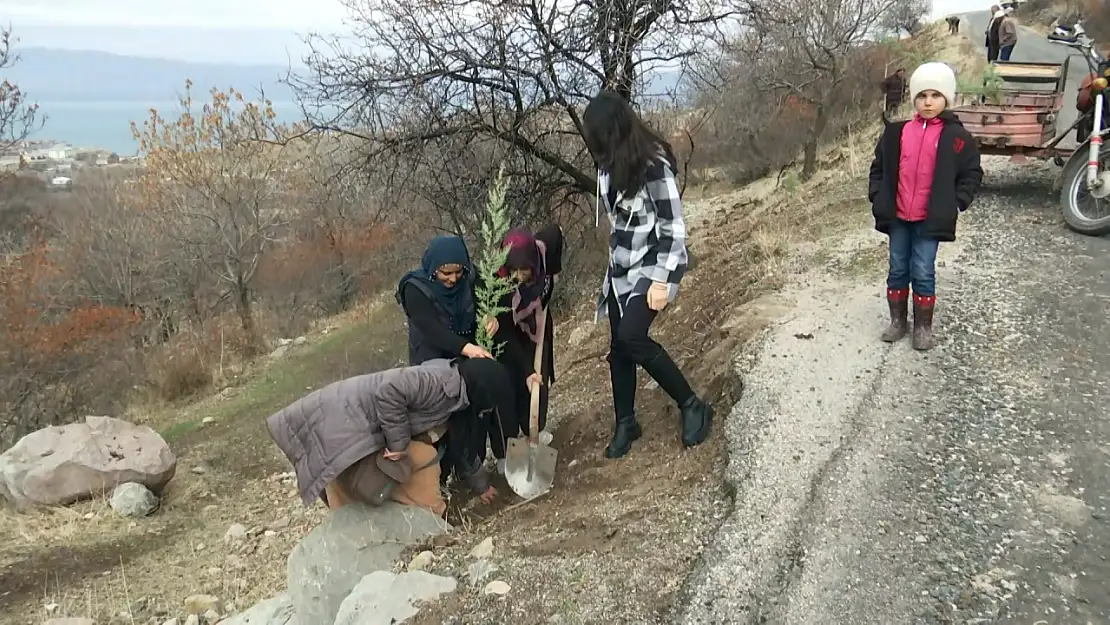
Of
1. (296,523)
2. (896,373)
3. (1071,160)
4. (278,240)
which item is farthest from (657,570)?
(278,240)

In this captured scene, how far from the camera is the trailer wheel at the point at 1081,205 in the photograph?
227 inches

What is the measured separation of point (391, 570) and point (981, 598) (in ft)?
7.80

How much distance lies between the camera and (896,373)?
411 cm

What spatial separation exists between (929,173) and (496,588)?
2.93 metres

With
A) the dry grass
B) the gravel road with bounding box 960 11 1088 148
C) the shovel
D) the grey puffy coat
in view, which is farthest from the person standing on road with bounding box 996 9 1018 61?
the grey puffy coat

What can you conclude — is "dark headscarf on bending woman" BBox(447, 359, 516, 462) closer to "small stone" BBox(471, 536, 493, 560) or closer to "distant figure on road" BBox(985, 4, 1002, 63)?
"small stone" BBox(471, 536, 493, 560)

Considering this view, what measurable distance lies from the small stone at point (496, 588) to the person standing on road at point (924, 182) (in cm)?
272

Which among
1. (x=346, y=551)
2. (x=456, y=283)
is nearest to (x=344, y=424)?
(x=346, y=551)

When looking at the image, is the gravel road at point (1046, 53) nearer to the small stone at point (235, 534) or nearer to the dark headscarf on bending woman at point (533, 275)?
the dark headscarf on bending woman at point (533, 275)

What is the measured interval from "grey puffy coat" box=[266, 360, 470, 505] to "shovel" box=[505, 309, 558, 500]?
814 millimetres

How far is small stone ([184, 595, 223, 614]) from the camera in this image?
5.11 m

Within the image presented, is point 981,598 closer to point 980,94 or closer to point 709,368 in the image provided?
point 709,368

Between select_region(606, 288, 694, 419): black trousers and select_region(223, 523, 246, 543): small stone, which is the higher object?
select_region(606, 288, 694, 419): black trousers

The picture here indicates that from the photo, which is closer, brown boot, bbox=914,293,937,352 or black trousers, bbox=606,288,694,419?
black trousers, bbox=606,288,694,419
